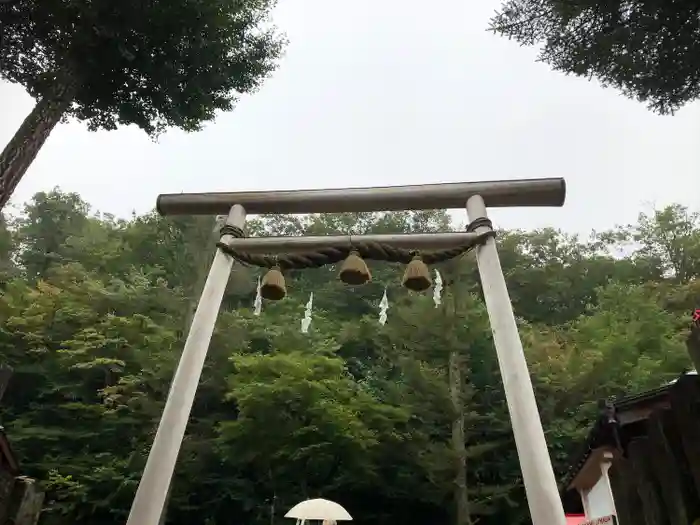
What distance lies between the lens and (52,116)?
5.49 metres

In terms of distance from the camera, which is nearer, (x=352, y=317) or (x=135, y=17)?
(x=135, y=17)

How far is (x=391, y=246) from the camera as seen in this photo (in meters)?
3.36

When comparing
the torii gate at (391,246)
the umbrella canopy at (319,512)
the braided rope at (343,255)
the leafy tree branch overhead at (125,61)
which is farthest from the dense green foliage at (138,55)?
the umbrella canopy at (319,512)

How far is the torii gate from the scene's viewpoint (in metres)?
2.49

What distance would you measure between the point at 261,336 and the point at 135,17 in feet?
30.0

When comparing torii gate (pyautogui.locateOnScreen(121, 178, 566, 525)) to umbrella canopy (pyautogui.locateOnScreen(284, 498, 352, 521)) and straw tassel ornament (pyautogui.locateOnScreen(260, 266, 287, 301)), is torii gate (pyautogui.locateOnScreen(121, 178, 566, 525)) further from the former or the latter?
umbrella canopy (pyautogui.locateOnScreen(284, 498, 352, 521))

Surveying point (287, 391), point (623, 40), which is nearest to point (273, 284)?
point (623, 40)

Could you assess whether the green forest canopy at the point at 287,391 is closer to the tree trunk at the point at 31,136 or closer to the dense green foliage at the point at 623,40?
A: the dense green foliage at the point at 623,40

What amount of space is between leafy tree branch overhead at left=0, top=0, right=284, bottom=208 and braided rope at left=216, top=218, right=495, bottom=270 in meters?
2.82

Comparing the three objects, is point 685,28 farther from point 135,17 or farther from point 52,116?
point 52,116

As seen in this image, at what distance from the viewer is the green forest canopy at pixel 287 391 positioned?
10695 millimetres

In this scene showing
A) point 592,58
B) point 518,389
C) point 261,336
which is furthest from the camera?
point 261,336

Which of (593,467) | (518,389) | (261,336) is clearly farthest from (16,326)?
(518,389)

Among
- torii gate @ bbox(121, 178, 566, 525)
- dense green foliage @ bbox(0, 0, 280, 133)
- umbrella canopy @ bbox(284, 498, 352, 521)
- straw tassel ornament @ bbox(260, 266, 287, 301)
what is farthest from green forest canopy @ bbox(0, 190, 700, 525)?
straw tassel ornament @ bbox(260, 266, 287, 301)
